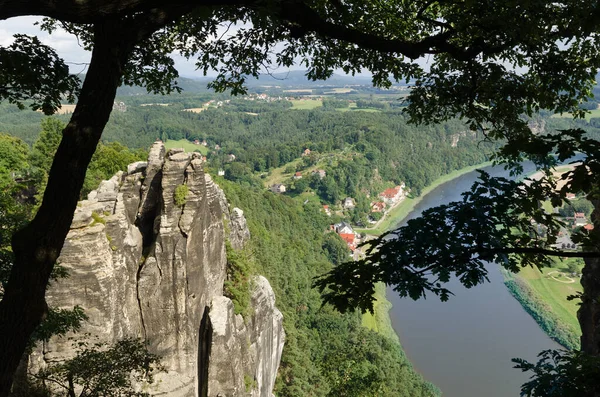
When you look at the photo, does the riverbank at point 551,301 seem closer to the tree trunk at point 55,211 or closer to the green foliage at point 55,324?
the green foliage at point 55,324

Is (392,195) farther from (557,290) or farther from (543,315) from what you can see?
(543,315)

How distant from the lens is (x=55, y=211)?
3.17 metres

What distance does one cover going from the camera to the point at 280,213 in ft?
185

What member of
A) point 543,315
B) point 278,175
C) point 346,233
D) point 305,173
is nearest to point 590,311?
point 543,315

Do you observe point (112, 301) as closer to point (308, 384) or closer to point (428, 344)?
point (308, 384)

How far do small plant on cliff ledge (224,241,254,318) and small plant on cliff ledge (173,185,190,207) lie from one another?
3768 millimetres

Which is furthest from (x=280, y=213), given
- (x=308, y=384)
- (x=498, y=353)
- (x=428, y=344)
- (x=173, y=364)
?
(x=173, y=364)

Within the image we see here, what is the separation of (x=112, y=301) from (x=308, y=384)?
15569mm

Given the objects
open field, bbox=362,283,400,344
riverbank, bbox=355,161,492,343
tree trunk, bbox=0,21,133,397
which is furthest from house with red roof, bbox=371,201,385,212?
tree trunk, bbox=0,21,133,397

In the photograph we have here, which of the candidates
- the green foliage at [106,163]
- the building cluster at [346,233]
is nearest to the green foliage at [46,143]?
the green foliage at [106,163]

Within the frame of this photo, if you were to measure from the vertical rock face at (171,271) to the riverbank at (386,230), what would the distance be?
4.73 meters

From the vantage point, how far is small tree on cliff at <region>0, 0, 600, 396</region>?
3.10 m

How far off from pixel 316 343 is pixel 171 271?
838 inches

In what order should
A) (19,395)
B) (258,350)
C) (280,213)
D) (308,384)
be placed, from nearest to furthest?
(19,395), (258,350), (308,384), (280,213)
